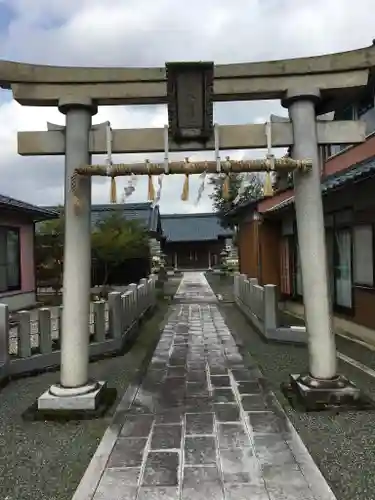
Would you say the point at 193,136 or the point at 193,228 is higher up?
the point at 193,228

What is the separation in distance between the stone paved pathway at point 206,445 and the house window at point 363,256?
319 cm

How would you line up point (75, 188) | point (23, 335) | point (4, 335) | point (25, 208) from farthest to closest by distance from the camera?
point (25, 208), point (23, 335), point (4, 335), point (75, 188)

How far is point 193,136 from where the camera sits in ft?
15.8

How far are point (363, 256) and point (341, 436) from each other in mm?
5042

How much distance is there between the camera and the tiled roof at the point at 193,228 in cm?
3966

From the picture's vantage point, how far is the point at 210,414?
4.56 metres

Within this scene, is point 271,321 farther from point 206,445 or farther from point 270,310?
point 206,445

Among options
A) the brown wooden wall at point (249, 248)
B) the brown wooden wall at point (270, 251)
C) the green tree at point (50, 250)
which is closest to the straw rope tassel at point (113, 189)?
the brown wooden wall at point (270, 251)

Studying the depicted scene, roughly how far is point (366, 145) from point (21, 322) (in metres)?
8.49

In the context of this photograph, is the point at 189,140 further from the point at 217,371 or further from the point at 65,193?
the point at 217,371

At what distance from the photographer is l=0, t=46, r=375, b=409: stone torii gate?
473cm

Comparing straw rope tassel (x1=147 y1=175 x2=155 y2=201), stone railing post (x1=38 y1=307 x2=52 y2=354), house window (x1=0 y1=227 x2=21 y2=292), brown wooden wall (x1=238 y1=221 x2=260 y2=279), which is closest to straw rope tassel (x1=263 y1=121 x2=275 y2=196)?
straw rope tassel (x1=147 y1=175 x2=155 y2=201)

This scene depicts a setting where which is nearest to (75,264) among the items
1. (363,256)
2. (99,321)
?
(99,321)

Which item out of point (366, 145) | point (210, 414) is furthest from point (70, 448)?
point (366, 145)
